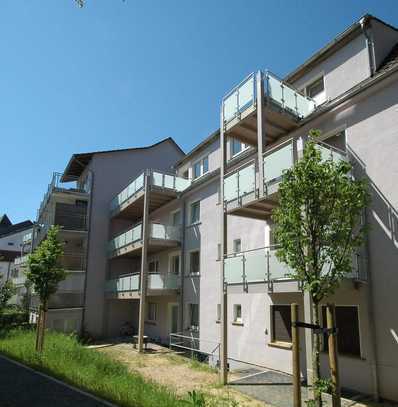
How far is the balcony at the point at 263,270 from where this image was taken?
393 inches

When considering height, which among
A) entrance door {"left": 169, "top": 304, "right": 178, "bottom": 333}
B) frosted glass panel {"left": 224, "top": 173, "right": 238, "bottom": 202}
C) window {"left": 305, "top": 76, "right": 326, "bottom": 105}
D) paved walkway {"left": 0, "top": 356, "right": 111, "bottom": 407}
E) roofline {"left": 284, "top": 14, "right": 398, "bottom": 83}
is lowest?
paved walkway {"left": 0, "top": 356, "right": 111, "bottom": 407}

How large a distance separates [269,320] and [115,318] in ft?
45.4

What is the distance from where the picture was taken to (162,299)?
2130 cm

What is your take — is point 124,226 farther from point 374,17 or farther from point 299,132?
point 374,17

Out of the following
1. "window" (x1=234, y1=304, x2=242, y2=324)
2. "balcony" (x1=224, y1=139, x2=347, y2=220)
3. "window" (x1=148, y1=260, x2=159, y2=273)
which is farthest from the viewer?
"window" (x1=148, y1=260, x2=159, y2=273)

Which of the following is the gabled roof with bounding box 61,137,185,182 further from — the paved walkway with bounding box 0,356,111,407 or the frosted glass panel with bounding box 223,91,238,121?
the paved walkway with bounding box 0,356,111,407

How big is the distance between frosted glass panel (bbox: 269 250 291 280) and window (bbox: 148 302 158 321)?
500 inches

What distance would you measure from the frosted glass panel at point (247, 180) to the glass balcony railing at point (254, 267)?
74.4 inches

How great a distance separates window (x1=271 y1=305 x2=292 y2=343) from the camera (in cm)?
1255

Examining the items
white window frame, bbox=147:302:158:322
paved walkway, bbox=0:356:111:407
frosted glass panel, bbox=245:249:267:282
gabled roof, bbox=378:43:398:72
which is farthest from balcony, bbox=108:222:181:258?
gabled roof, bbox=378:43:398:72

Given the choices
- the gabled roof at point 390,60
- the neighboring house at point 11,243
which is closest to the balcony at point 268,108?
the gabled roof at point 390,60

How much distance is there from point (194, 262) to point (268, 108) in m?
9.59

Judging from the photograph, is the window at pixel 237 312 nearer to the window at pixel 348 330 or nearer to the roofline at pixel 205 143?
the window at pixel 348 330

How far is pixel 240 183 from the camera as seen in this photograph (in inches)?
487
